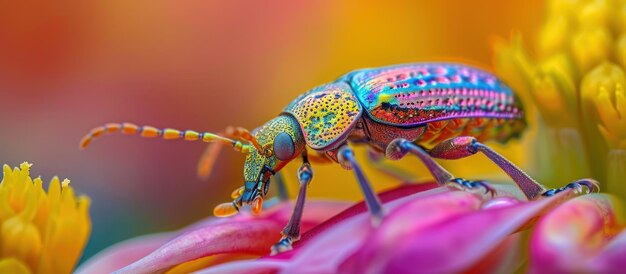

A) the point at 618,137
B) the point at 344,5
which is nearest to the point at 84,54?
the point at 344,5

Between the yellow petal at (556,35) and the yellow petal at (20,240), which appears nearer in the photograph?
the yellow petal at (20,240)

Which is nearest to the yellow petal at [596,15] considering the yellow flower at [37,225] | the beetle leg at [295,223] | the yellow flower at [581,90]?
the yellow flower at [581,90]

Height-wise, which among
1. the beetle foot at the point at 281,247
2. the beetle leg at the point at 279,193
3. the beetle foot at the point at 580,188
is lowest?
the beetle leg at the point at 279,193

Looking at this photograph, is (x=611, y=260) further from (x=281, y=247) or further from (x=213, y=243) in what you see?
(x=213, y=243)

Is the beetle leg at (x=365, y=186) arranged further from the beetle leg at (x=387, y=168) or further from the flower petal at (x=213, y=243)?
the beetle leg at (x=387, y=168)

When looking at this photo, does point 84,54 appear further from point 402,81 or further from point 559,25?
point 559,25

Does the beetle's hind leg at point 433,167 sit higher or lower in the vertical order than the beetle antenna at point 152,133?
lower

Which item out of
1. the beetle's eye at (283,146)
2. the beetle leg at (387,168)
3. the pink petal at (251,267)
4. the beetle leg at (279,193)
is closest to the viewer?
the pink petal at (251,267)

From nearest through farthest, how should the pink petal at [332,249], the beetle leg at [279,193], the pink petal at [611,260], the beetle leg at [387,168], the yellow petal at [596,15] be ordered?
1. the pink petal at [611,260]
2. the pink petal at [332,249]
3. the yellow petal at [596,15]
4. the beetle leg at [279,193]
5. the beetle leg at [387,168]
